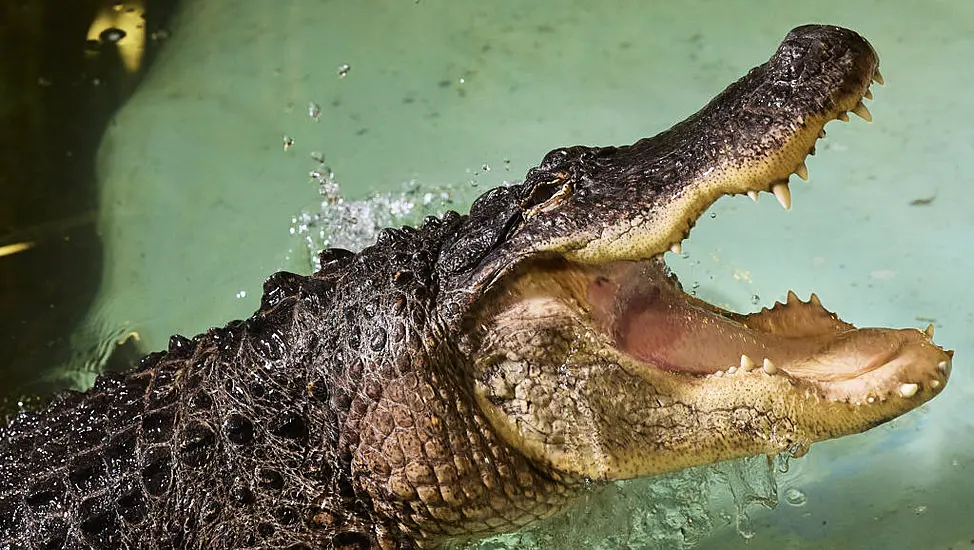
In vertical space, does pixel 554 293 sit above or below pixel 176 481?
above

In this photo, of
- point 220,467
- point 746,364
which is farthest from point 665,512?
point 220,467

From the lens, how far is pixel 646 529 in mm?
2041

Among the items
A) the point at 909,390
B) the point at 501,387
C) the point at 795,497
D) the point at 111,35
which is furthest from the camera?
the point at 111,35

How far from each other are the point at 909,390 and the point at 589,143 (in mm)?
1622

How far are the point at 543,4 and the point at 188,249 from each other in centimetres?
164

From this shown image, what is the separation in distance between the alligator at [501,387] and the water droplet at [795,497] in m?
0.67

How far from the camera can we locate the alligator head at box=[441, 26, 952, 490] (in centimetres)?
136

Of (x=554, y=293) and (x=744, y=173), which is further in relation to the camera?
(x=554, y=293)

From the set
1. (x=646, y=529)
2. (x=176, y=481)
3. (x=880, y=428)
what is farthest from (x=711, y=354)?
(x=176, y=481)

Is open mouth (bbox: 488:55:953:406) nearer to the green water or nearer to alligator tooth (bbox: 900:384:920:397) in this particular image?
alligator tooth (bbox: 900:384:920:397)

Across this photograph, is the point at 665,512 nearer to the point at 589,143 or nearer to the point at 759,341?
the point at 759,341

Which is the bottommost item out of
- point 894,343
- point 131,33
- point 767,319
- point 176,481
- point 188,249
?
point 188,249

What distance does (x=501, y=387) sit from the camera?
1.47 meters

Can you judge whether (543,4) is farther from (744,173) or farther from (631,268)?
(744,173)
